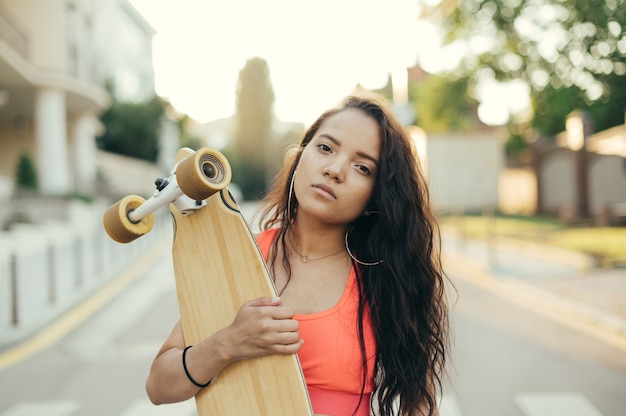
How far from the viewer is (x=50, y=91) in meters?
20.1

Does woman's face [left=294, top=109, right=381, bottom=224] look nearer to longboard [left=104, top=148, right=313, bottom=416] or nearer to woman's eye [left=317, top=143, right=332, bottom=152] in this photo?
woman's eye [left=317, top=143, right=332, bottom=152]

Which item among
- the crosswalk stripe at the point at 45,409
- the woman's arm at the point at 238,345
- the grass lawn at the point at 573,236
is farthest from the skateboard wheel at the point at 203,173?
the grass lawn at the point at 573,236

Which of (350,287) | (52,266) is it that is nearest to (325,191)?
(350,287)

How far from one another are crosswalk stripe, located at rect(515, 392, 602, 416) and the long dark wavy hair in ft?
9.73

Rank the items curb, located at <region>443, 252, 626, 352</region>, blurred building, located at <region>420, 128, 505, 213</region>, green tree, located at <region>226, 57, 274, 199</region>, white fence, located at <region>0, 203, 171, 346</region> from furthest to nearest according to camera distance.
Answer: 1. green tree, located at <region>226, 57, 274, 199</region>
2. blurred building, located at <region>420, 128, 505, 213</region>
3. white fence, located at <region>0, 203, 171, 346</region>
4. curb, located at <region>443, 252, 626, 352</region>

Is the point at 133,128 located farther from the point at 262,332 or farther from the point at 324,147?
the point at 262,332

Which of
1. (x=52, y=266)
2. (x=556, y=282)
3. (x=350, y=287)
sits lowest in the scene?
(x=556, y=282)

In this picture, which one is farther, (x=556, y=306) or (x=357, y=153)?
(x=556, y=306)

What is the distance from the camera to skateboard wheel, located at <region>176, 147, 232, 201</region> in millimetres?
1341

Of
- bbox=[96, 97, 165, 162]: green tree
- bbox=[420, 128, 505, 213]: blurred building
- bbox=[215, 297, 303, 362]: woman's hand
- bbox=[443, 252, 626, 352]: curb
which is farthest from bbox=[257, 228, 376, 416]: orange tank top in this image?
bbox=[96, 97, 165, 162]: green tree

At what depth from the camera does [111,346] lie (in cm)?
623

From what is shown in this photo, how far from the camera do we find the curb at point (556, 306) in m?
6.73

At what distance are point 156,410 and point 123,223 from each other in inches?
130

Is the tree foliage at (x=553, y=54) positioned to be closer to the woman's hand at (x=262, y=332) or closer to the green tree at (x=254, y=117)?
the woman's hand at (x=262, y=332)
